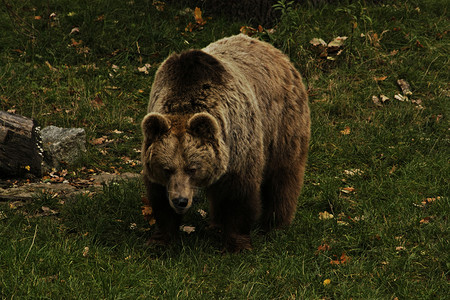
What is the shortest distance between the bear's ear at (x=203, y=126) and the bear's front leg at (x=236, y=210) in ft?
2.22

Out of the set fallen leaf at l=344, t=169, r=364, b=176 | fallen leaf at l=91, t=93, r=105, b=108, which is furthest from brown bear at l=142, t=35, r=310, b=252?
fallen leaf at l=91, t=93, r=105, b=108

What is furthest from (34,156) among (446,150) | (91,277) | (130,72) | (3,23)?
(446,150)

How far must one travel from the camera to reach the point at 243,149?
5.16m

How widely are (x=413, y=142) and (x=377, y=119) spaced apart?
71 cm

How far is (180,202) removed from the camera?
4547 mm

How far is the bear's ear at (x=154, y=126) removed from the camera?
14.8 feet

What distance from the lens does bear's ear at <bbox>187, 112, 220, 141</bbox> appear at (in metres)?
4.55

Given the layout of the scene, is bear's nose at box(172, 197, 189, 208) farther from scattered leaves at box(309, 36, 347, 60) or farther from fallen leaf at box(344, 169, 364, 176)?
scattered leaves at box(309, 36, 347, 60)

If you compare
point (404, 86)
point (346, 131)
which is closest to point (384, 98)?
Answer: point (404, 86)

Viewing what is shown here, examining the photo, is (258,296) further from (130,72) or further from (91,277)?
(130,72)

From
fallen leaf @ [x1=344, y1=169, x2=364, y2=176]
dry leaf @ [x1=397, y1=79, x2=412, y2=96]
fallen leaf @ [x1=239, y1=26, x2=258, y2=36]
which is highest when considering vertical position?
fallen leaf @ [x1=239, y1=26, x2=258, y2=36]

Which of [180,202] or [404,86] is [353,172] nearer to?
[404,86]

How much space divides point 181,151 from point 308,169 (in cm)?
314

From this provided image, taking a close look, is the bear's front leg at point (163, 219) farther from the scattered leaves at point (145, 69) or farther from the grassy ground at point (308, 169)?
the scattered leaves at point (145, 69)
